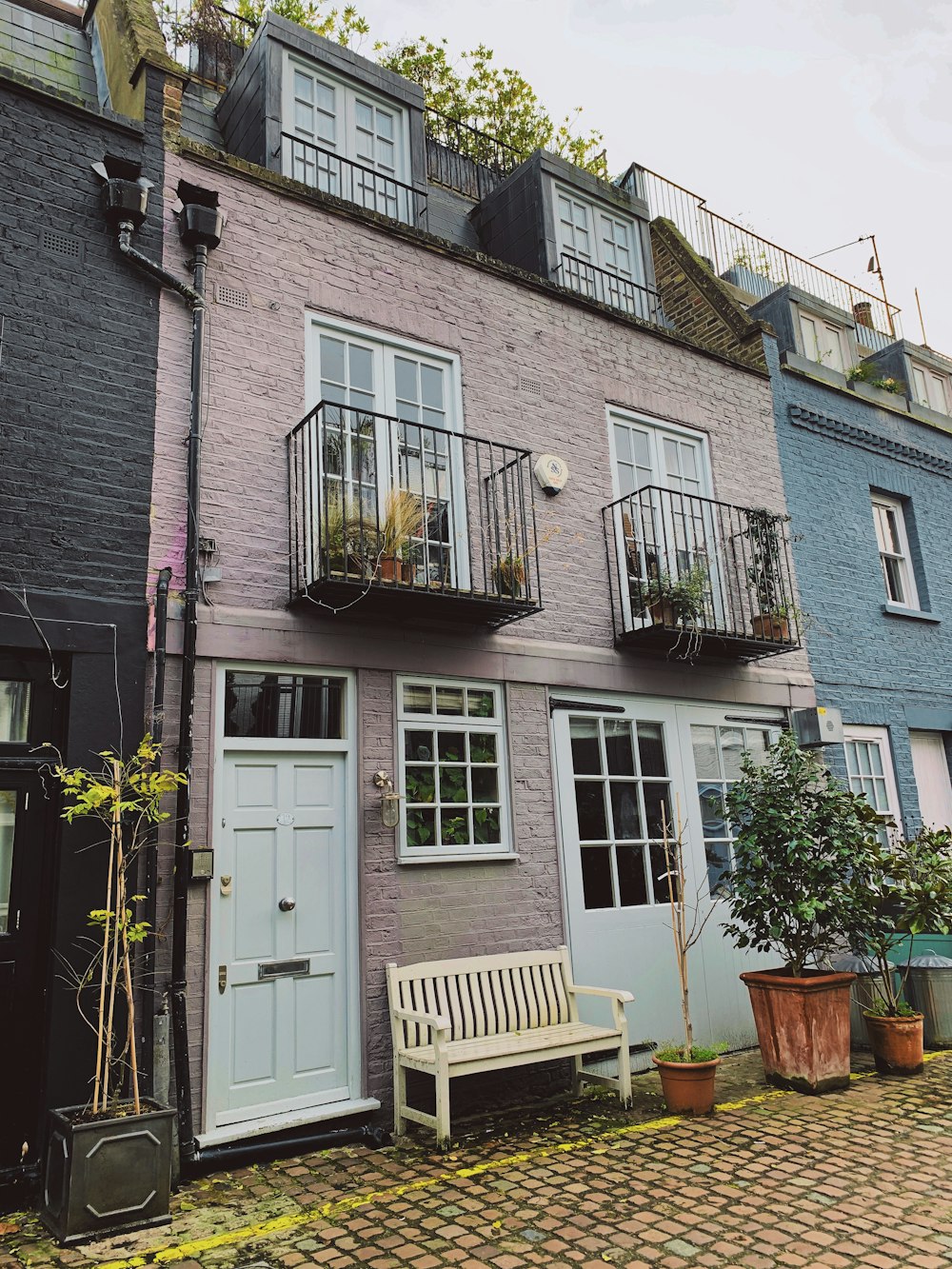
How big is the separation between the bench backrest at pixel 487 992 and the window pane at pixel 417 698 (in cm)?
180

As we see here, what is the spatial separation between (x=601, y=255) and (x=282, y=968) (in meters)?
7.85

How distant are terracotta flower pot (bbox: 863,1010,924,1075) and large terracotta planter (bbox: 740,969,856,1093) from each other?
57cm

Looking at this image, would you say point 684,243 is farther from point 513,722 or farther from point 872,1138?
point 872,1138

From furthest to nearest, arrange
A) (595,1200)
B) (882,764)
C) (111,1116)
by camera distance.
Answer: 1. (882,764)
2. (595,1200)
3. (111,1116)

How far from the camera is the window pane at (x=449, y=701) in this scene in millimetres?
7043

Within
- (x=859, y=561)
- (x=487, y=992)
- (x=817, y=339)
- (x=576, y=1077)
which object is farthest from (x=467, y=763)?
(x=817, y=339)

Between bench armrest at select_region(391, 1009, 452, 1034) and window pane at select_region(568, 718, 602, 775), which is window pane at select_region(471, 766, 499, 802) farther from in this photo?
bench armrest at select_region(391, 1009, 452, 1034)

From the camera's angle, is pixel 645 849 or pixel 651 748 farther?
pixel 651 748

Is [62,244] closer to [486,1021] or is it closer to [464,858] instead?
[464,858]

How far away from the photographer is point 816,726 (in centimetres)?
916

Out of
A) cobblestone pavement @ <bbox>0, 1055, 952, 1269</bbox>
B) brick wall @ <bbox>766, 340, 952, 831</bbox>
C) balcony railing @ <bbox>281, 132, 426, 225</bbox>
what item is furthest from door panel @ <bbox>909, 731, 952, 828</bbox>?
balcony railing @ <bbox>281, 132, 426, 225</bbox>

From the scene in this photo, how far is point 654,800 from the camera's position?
26.6ft

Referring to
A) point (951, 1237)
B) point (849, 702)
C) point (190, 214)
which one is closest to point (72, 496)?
point (190, 214)

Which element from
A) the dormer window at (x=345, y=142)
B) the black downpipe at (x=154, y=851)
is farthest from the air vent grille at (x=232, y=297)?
the black downpipe at (x=154, y=851)
